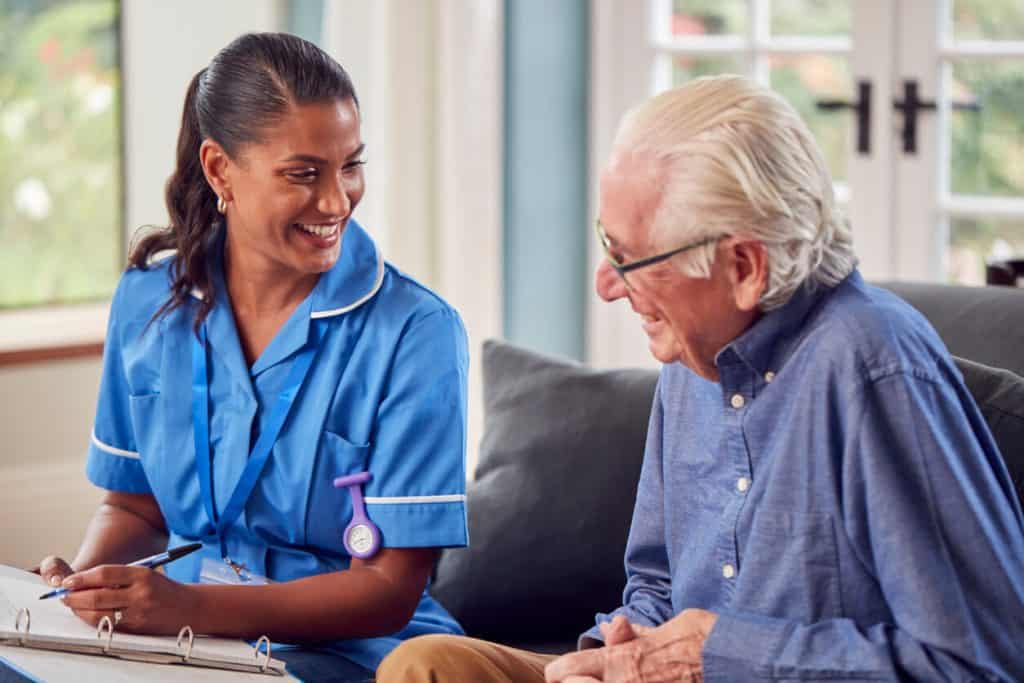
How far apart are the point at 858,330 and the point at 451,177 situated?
241 centimetres

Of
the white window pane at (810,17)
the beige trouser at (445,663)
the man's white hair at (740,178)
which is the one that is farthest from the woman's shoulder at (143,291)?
the white window pane at (810,17)

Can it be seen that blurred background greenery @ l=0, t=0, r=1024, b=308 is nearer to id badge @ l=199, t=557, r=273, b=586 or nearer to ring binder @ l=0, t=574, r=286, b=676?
id badge @ l=199, t=557, r=273, b=586

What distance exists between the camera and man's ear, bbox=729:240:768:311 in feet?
4.70

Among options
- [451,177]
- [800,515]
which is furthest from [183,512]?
[451,177]

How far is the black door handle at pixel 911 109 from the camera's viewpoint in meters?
3.45

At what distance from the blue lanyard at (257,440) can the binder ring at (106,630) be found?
284 mm

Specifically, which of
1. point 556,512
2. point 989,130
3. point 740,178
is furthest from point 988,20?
point 740,178

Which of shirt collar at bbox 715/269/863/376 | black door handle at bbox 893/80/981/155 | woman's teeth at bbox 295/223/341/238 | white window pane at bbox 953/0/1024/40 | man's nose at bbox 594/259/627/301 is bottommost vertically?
shirt collar at bbox 715/269/863/376

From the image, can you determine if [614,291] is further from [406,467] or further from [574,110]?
[574,110]

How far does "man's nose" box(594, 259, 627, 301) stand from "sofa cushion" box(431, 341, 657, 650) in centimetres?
61

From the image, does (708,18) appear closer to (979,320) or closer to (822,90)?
(822,90)

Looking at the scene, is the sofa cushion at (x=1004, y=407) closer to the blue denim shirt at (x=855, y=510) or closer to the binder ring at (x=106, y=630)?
the blue denim shirt at (x=855, y=510)

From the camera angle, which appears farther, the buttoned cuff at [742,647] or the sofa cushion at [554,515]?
the sofa cushion at [554,515]

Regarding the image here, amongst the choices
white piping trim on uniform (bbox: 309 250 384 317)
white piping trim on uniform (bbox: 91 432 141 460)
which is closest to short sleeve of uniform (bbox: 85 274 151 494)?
white piping trim on uniform (bbox: 91 432 141 460)
